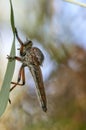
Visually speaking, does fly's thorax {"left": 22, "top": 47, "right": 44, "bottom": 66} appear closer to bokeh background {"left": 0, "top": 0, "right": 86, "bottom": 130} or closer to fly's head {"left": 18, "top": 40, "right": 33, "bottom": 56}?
fly's head {"left": 18, "top": 40, "right": 33, "bottom": 56}

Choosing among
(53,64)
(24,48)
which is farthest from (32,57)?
(53,64)

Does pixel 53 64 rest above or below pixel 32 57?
above

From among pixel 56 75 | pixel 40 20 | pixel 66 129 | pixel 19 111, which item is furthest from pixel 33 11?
pixel 66 129

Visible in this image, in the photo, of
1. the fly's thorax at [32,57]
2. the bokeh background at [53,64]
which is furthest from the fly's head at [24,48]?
the bokeh background at [53,64]

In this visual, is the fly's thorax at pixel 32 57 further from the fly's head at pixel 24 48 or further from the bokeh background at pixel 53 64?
the bokeh background at pixel 53 64

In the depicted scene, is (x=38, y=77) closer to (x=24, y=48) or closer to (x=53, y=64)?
(x=24, y=48)

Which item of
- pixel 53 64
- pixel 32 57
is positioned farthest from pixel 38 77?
pixel 53 64

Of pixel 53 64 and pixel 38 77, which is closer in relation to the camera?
pixel 38 77

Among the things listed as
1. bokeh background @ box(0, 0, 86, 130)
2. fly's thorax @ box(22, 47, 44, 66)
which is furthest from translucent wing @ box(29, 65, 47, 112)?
bokeh background @ box(0, 0, 86, 130)
